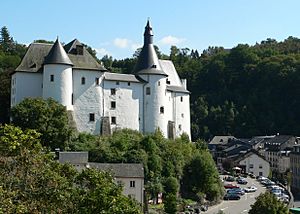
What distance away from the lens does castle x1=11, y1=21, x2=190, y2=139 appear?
1821 inches

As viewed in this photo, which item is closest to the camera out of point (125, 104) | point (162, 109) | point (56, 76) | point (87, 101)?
point (56, 76)

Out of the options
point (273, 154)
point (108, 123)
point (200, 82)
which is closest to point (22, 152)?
point (108, 123)

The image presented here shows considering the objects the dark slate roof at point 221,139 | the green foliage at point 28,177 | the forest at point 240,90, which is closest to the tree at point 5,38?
the forest at point 240,90

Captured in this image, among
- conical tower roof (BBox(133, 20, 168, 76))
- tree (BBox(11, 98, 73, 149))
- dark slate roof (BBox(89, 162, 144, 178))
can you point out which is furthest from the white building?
tree (BBox(11, 98, 73, 149))

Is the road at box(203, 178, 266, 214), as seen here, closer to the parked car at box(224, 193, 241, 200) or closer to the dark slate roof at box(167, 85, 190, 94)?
the parked car at box(224, 193, 241, 200)

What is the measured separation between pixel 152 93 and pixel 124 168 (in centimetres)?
1327

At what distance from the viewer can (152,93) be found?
52062 millimetres

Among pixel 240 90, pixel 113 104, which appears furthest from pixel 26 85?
pixel 240 90

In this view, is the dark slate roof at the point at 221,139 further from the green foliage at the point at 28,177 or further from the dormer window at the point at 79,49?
the green foliage at the point at 28,177

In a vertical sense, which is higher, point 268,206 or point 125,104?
point 125,104

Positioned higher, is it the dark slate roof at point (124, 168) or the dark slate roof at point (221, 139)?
the dark slate roof at point (221, 139)

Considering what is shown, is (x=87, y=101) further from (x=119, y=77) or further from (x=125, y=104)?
(x=119, y=77)

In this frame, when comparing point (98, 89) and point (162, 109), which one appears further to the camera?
point (162, 109)

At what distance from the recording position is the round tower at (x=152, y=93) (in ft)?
170
